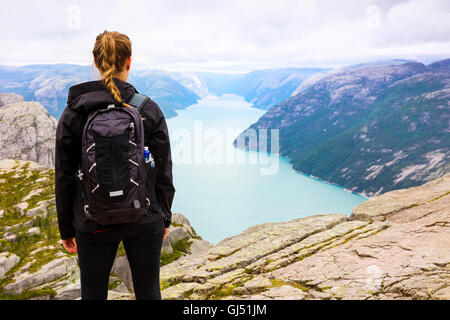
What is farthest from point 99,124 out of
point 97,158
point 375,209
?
point 375,209

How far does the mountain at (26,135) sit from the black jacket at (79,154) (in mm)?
167675

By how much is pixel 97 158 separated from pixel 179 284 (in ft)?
18.9

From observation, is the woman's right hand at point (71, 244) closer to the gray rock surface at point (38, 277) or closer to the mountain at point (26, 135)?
the gray rock surface at point (38, 277)

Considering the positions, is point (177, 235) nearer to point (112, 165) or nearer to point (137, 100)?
point (137, 100)

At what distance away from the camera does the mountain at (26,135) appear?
156m

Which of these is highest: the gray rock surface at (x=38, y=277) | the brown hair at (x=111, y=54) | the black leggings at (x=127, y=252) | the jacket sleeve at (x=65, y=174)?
the brown hair at (x=111, y=54)

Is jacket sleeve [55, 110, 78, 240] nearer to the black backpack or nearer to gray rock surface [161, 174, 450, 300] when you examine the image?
the black backpack

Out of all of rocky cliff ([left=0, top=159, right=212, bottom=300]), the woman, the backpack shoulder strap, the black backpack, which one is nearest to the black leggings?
the woman

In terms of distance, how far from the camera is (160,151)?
454cm

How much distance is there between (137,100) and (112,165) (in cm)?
91

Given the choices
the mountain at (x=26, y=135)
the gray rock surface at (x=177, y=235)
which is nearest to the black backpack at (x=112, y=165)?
the gray rock surface at (x=177, y=235)

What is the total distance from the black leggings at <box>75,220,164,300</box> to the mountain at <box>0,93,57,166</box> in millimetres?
167702

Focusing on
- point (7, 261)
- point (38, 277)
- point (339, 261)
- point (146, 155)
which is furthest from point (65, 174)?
point (7, 261)

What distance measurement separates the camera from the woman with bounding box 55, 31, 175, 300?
418 cm
